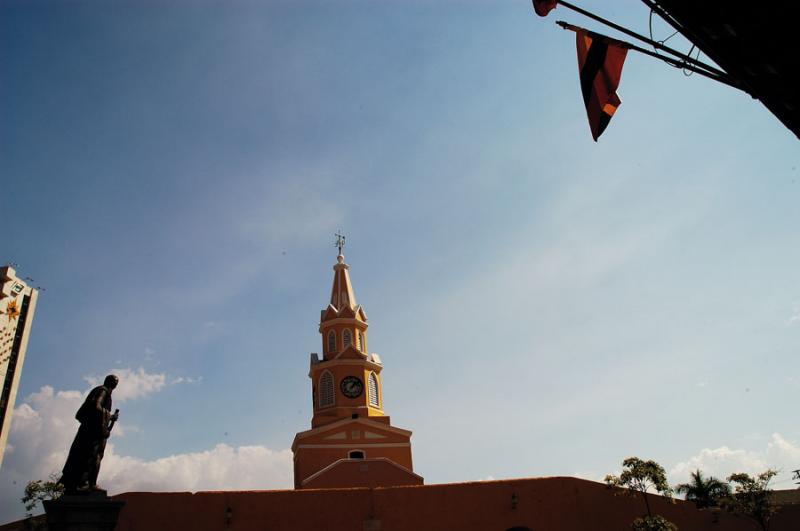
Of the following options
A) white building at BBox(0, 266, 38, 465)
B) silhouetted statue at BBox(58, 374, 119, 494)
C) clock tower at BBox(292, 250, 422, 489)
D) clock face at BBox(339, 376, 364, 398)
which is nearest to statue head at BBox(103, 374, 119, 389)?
silhouetted statue at BBox(58, 374, 119, 494)

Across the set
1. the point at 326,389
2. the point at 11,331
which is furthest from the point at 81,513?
the point at 11,331

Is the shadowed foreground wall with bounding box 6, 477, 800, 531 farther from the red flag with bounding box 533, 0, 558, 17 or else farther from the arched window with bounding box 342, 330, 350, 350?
the red flag with bounding box 533, 0, 558, 17

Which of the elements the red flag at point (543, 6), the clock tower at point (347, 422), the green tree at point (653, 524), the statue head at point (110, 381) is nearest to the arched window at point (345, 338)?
the clock tower at point (347, 422)

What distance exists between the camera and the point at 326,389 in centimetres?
3675

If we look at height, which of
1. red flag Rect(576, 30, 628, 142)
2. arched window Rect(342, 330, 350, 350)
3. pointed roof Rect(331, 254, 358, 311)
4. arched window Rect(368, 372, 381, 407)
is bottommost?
red flag Rect(576, 30, 628, 142)

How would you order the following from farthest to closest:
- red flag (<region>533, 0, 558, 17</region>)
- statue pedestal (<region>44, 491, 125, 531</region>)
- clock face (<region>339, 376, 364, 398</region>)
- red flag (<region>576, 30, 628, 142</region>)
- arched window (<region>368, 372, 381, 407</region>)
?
arched window (<region>368, 372, 381, 407</region>), clock face (<region>339, 376, 364, 398</region>), statue pedestal (<region>44, 491, 125, 531</region>), red flag (<region>576, 30, 628, 142</region>), red flag (<region>533, 0, 558, 17</region>)

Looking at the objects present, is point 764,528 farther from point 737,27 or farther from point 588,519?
point 737,27

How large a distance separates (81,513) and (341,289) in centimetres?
3008

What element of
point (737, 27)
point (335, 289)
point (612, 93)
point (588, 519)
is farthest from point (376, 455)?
point (737, 27)

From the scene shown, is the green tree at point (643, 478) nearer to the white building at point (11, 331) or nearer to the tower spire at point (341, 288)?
the tower spire at point (341, 288)

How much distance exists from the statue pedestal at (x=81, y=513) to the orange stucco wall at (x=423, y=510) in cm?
1011

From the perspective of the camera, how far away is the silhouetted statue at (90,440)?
11.1 m

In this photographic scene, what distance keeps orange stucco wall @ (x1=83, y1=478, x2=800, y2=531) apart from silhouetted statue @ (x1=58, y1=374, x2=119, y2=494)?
954 centimetres

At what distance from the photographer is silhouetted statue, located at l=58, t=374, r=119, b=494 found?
36.4 ft
